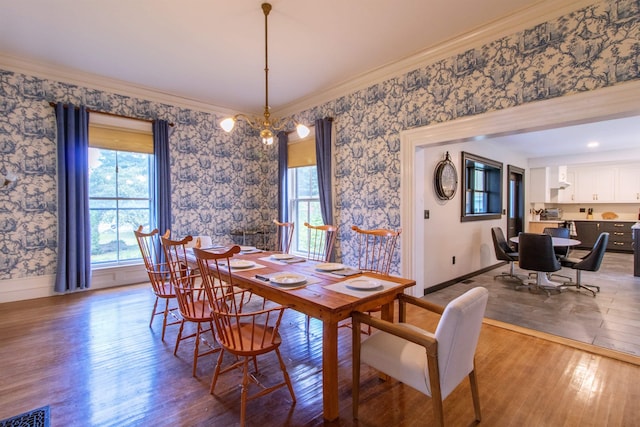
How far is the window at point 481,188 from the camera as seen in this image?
506 centimetres

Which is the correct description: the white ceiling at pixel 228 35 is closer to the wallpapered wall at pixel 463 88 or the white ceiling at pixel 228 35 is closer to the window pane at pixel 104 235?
the wallpapered wall at pixel 463 88

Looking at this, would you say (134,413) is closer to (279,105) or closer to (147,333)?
(147,333)

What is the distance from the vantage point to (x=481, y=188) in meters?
5.75

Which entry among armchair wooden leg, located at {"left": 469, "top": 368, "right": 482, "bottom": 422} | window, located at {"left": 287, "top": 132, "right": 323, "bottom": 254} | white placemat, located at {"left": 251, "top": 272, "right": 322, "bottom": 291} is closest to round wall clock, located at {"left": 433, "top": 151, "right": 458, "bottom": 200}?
window, located at {"left": 287, "top": 132, "right": 323, "bottom": 254}

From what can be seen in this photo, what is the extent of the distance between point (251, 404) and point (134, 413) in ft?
2.21

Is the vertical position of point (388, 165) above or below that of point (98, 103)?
below

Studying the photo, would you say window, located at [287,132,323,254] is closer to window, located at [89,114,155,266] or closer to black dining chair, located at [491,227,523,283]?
window, located at [89,114,155,266]

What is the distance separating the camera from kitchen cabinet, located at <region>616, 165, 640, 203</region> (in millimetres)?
7573

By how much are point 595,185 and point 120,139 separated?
11.0 metres

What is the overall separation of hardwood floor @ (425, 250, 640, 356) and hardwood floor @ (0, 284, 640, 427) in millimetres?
401

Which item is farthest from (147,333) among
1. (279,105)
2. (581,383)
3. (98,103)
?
(279,105)

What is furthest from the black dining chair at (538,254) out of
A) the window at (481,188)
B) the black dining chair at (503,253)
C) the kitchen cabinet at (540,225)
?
the kitchen cabinet at (540,225)

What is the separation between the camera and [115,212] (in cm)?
448

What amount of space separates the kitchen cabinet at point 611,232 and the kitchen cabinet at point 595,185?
641 millimetres
